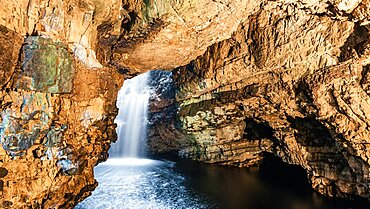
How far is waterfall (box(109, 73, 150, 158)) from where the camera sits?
22641 millimetres

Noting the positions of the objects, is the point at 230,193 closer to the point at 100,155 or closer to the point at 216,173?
the point at 216,173

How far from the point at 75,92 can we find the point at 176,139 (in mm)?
15135

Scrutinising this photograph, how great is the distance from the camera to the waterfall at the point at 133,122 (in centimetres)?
2264

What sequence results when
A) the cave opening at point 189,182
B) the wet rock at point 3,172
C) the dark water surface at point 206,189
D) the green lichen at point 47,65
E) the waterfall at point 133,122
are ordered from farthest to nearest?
1. the waterfall at point 133,122
2. the cave opening at point 189,182
3. the dark water surface at point 206,189
4. the green lichen at point 47,65
5. the wet rock at point 3,172

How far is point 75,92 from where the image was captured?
6.16 m

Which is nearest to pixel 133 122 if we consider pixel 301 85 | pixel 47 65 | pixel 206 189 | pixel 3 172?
pixel 206 189

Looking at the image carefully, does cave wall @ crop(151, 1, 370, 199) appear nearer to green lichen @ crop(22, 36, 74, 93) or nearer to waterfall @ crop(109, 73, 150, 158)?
green lichen @ crop(22, 36, 74, 93)

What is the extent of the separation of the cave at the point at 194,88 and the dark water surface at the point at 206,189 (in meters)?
0.12

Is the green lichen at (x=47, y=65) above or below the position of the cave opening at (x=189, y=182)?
above

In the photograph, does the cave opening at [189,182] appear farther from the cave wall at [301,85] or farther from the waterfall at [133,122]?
the cave wall at [301,85]

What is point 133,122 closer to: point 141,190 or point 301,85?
point 141,190

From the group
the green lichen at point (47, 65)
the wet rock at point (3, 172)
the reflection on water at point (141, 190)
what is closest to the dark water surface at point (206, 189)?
the reflection on water at point (141, 190)

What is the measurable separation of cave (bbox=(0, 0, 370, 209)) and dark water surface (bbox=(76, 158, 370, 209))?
0.39ft

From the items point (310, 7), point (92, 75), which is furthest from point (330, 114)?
point (92, 75)
